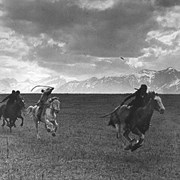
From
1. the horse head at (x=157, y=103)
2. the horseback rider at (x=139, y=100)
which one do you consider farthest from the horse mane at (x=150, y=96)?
the horseback rider at (x=139, y=100)

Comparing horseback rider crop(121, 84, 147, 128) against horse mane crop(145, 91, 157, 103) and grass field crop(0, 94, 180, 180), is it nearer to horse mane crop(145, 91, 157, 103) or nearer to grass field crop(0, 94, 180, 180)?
horse mane crop(145, 91, 157, 103)

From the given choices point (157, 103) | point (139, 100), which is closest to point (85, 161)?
point (139, 100)

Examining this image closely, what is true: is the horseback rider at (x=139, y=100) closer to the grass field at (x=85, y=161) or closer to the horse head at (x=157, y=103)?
the horse head at (x=157, y=103)

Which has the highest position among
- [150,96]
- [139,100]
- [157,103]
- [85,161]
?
[150,96]

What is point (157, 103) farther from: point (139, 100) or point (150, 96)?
point (139, 100)

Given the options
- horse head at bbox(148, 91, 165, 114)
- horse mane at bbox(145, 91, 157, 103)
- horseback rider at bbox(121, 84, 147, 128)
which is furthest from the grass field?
horse mane at bbox(145, 91, 157, 103)

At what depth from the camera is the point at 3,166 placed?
9.78 meters

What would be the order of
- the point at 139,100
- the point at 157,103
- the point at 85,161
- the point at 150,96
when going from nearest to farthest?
the point at 85,161 → the point at 157,103 → the point at 150,96 → the point at 139,100

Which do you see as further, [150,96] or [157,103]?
[150,96]

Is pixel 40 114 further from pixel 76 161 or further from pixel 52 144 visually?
pixel 76 161

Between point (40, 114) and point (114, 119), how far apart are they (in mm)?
4982

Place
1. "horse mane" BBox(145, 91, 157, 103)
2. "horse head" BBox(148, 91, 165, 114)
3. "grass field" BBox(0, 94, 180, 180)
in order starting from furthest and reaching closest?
"horse mane" BBox(145, 91, 157, 103) < "horse head" BBox(148, 91, 165, 114) < "grass field" BBox(0, 94, 180, 180)

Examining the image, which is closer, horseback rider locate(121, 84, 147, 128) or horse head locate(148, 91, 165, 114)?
horse head locate(148, 91, 165, 114)

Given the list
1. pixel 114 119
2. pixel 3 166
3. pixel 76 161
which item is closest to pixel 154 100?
pixel 114 119
